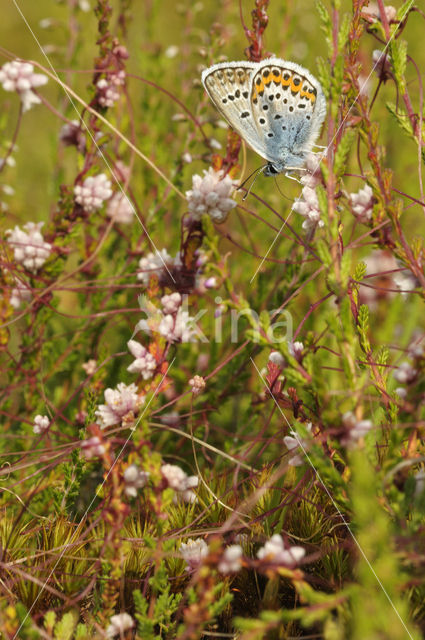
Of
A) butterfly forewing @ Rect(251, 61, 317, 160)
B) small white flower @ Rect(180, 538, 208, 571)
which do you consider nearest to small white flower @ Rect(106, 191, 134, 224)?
butterfly forewing @ Rect(251, 61, 317, 160)

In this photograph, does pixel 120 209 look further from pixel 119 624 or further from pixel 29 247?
pixel 119 624

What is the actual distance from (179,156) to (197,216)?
651 mm

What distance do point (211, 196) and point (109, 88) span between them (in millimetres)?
545

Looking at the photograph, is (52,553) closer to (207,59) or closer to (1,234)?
(1,234)

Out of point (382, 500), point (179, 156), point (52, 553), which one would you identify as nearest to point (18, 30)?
point (179, 156)

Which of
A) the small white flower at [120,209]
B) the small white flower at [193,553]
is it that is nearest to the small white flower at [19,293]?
the small white flower at [120,209]

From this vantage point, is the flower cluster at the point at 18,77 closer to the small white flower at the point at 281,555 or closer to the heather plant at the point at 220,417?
the heather plant at the point at 220,417

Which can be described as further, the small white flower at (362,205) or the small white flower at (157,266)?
the small white flower at (157,266)

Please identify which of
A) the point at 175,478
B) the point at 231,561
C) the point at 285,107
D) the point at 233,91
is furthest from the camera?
the point at 285,107

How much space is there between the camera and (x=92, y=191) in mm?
1450

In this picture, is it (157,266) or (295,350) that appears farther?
(157,266)

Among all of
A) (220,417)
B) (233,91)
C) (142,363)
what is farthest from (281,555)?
(220,417)

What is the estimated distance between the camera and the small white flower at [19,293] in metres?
1.46

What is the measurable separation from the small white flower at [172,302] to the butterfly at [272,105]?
1.30 feet
